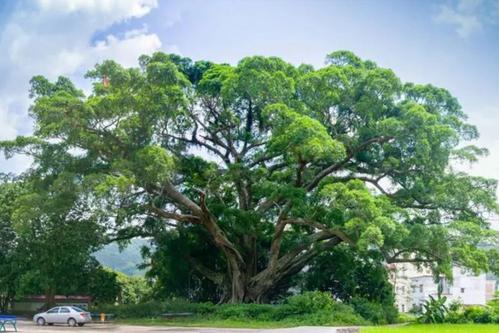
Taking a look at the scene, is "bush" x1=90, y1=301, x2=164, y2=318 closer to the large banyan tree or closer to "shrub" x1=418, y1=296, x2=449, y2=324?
the large banyan tree

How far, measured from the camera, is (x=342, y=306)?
2605 cm

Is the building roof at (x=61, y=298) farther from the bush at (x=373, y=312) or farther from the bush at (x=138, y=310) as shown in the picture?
the bush at (x=373, y=312)

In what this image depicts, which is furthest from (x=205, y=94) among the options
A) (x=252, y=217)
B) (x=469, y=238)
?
(x=469, y=238)

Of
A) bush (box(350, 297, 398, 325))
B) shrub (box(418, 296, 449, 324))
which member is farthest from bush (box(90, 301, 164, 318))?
shrub (box(418, 296, 449, 324))

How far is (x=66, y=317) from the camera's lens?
25.7 metres

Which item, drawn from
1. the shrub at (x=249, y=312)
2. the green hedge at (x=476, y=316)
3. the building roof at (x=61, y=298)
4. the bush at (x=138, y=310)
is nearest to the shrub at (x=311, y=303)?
the shrub at (x=249, y=312)

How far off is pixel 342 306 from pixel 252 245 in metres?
6.80

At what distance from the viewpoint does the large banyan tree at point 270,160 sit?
24531 mm

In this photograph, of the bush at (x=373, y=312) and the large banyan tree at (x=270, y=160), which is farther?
the bush at (x=373, y=312)

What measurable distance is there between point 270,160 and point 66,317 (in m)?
12.6

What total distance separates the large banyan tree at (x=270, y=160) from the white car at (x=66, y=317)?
14.2 feet

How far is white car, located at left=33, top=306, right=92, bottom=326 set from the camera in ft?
83.5

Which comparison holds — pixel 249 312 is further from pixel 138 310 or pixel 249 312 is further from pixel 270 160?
pixel 270 160

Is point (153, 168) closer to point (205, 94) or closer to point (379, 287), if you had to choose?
point (205, 94)
